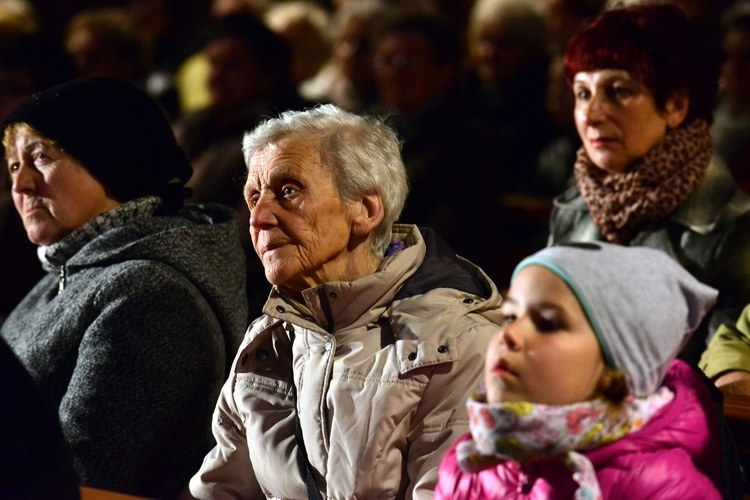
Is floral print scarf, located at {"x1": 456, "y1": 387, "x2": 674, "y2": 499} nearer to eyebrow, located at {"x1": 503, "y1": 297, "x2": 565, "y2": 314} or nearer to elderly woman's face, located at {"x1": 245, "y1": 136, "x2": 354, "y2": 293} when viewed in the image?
eyebrow, located at {"x1": 503, "y1": 297, "x2": 565, "y2": 314}

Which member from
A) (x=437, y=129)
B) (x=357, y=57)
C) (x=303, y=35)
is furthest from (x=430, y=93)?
(x=303, y=35)

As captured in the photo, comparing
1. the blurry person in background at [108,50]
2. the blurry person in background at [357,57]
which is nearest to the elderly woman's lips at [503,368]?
the blurry person in background at [357,57]

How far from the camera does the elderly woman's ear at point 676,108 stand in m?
3.59

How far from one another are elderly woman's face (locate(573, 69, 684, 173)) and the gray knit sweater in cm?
117

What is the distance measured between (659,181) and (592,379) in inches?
70.8

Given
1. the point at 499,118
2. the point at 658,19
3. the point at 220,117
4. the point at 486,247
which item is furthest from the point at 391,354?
the point at 499,118

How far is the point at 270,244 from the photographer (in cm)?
278

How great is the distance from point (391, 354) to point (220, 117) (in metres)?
3.25

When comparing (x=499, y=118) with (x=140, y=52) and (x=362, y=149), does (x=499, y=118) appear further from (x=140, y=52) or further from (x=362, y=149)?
(x=362, y=149)

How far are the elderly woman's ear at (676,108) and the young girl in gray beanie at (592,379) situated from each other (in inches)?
69.4

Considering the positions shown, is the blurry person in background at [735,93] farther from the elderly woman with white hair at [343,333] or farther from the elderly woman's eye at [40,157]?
the elderly woman's eye at [40,157]

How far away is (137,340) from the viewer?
3.11 meters

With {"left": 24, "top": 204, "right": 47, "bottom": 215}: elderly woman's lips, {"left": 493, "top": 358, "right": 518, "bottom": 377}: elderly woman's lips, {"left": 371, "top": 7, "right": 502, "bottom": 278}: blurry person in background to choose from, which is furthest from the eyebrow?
{"left": 371, "top": 7, "right": 502, "bottom": 278}: blurry person in background

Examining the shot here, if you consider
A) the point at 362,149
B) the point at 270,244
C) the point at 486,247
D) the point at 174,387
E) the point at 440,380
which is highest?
the point at 362,149
